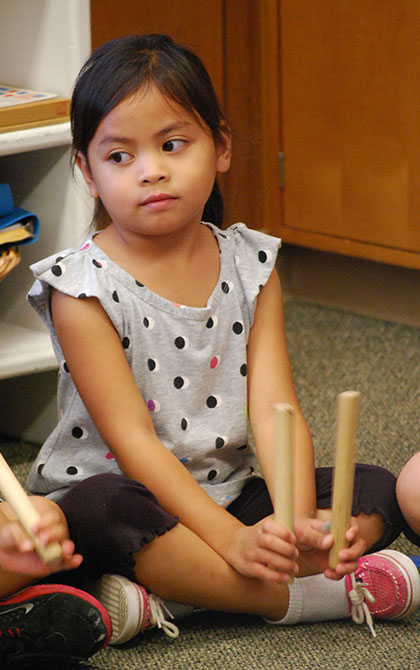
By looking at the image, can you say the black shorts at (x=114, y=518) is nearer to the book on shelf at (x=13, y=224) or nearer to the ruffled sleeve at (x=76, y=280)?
the ruffled sleeve at (x=76, y=280)

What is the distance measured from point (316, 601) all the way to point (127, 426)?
221 millimetres

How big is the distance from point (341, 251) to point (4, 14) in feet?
2.26

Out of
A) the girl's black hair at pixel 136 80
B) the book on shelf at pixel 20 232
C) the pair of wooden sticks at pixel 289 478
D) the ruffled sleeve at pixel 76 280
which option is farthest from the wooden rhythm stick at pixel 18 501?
the book on shelf at pixel 20 232

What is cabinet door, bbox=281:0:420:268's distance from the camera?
1507 mm

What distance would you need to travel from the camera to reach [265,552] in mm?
753

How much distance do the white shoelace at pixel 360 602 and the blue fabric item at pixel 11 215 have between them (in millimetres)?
535

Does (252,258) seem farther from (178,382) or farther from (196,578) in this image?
(196,578)

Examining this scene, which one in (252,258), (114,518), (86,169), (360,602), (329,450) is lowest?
(329,450)

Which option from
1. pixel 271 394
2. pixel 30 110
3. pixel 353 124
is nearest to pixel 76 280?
pixel 271 394

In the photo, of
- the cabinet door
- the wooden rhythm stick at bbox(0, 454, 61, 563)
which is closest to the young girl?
the wooden rhythm stick at bbox(0, 454, 61, 563)

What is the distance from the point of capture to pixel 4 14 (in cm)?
120

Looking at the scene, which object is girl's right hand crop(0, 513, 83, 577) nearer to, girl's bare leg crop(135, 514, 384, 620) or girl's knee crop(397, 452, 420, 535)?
girl's bare leg crop(135, 514, 384, 620)

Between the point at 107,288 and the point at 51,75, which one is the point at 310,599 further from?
the point at 51,75

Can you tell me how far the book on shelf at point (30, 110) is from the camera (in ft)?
3.59
